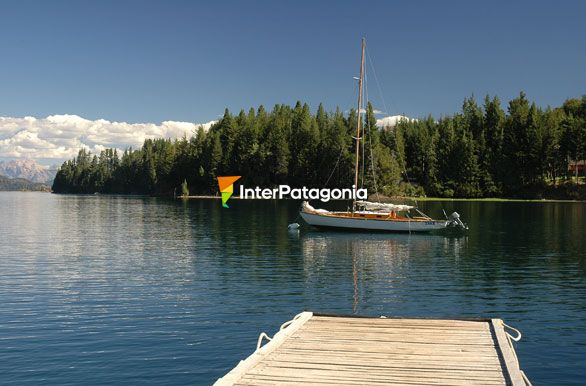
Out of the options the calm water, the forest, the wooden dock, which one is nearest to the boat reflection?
the calm water

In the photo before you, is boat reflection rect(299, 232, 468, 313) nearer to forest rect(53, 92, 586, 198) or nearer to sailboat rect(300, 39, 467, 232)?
sailboat rect(300, 39, 467, 232)

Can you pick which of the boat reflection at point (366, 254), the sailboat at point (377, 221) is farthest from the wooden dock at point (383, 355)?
the sailboat at point (377, 221)

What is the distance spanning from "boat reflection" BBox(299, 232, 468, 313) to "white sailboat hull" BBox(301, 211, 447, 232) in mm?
872

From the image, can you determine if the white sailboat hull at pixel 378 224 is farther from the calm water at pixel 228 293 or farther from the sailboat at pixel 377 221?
the calm water at pixel 228 293

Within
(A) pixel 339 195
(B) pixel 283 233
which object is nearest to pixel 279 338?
(B) pixel 283 233

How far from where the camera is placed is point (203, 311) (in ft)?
83.0

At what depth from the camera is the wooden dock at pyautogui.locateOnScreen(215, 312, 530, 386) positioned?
11.9m

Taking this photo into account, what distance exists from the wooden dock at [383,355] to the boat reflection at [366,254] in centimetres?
903

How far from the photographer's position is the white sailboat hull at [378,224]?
209ft

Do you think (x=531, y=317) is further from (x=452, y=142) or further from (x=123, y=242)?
(x=452, y=142)

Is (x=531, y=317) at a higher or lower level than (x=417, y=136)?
lower

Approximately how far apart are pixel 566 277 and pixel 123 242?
3966 cm

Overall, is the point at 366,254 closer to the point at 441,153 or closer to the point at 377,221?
the point at 377,221

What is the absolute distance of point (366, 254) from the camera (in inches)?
1848
